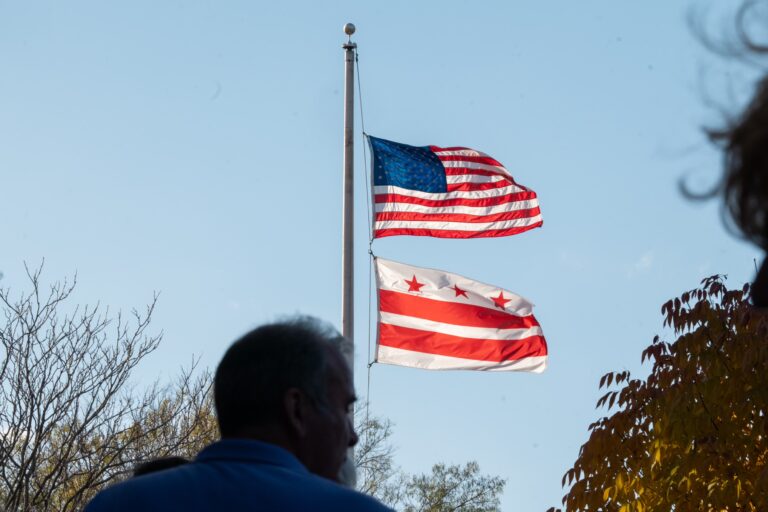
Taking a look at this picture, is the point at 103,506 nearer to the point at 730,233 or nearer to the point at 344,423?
the point at 344,423

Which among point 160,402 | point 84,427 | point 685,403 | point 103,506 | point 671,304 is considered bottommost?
point 103,506

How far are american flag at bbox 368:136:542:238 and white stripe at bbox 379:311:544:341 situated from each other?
2.56ft

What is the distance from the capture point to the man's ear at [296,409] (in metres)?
2.55

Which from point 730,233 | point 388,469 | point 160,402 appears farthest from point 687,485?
point 388,469

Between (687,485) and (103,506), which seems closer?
(103,506)

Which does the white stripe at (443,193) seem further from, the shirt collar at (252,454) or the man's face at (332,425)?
the shirt collar at (252,454)

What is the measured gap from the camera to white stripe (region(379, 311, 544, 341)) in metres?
11.4

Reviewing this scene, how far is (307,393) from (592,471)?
302 inches

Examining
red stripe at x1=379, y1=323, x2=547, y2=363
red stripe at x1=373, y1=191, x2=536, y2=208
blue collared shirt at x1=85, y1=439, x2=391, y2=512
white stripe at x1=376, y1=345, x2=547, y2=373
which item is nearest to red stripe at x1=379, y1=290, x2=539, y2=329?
red stripe at x1=379, y1=323, x2=547, y2=363

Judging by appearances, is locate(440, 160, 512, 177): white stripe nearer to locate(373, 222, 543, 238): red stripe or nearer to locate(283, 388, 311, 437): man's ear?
locate(373, 222, 543, 238): red stripe

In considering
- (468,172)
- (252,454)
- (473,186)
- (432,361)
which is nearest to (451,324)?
(432,361)

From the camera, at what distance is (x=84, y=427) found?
53.6 feet

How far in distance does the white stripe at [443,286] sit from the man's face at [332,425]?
8752 millimetres

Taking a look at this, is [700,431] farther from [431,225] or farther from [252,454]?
[252,454]
